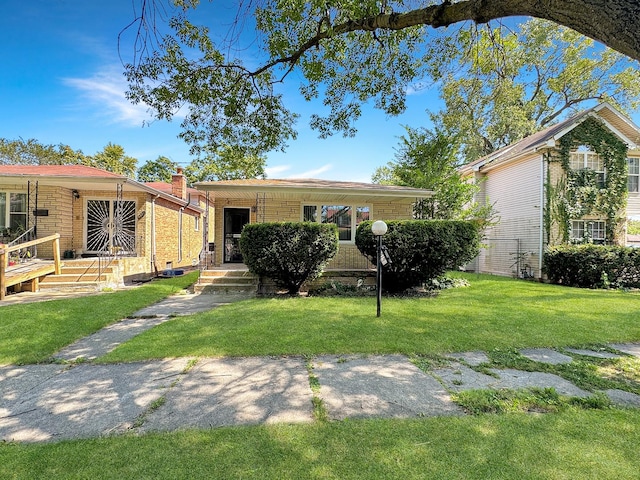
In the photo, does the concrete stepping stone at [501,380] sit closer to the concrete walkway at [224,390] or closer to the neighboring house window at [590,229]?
the concrete walkway at [224,390]

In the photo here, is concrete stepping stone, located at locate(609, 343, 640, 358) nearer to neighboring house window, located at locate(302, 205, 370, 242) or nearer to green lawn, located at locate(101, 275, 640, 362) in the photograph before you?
green lawn, located at locate(101, 275, 640, 362)

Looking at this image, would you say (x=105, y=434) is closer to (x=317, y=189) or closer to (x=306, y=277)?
(x=306, y=277)

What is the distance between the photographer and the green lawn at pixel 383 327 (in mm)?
4723

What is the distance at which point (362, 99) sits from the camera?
7.80 metres

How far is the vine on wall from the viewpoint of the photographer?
13820mm

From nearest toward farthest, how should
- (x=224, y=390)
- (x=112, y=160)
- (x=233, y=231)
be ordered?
(x=224, y=390) < (x=233, y=231) < (x=112, y=160)

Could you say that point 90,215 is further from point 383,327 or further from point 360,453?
point 360,453

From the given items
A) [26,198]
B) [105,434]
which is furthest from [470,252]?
[26,198]

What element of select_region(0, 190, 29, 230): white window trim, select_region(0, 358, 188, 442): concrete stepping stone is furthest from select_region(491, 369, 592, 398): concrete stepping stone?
select_region(0, 190, 29, 230): white window trim

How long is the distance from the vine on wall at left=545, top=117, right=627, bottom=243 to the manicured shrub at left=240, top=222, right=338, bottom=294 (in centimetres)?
1097

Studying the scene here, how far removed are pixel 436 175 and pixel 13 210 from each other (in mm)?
16743

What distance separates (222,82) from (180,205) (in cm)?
1062

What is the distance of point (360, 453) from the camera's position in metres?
2.28

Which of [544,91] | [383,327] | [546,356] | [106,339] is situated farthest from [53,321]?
[544,91]
